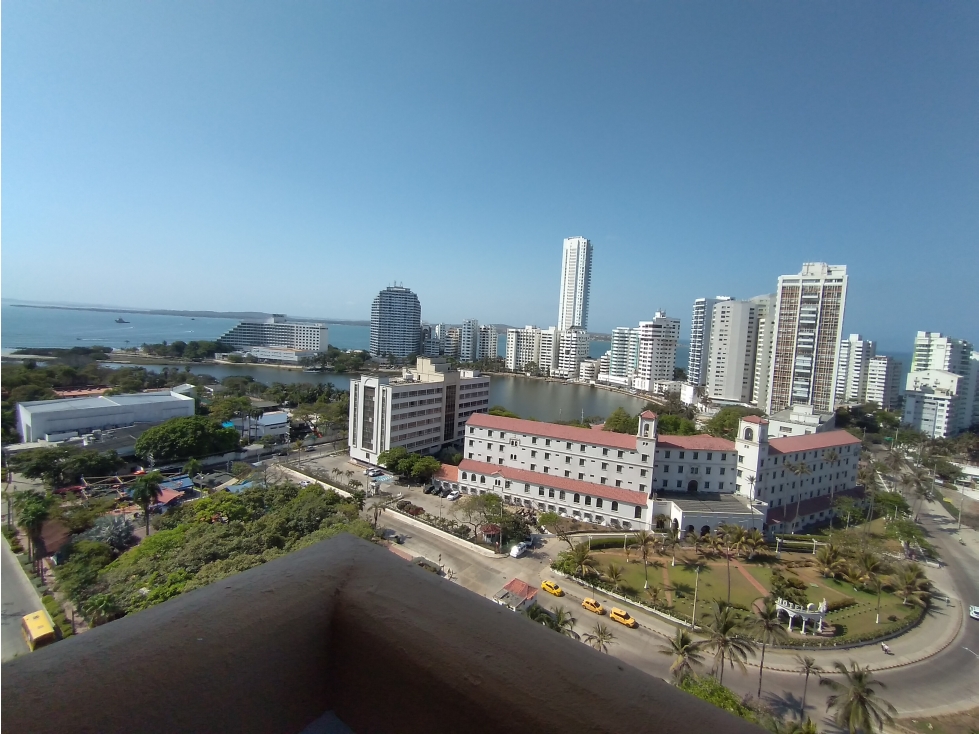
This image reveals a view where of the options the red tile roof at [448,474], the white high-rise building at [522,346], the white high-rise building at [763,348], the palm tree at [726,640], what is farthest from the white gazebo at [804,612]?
the white high-rise building at [522,346]

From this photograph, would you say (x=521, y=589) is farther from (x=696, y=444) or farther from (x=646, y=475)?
(x=696, y=444)

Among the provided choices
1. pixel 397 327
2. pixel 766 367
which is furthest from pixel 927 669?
pixel 397 327

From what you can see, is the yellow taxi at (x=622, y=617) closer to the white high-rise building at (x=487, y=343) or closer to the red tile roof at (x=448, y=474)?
the red tile roof at (x=448, y=474)

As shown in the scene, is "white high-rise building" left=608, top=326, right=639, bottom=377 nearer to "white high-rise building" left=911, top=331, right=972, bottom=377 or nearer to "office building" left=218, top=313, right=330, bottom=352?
"white high-rise building" left=911, top=331, right=972, bottom=377

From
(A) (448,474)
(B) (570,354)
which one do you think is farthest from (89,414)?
(B) (570,354)

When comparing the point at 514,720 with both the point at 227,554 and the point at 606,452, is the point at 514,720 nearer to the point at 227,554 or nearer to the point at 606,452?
the point at 227,554

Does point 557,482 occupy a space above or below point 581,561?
above
